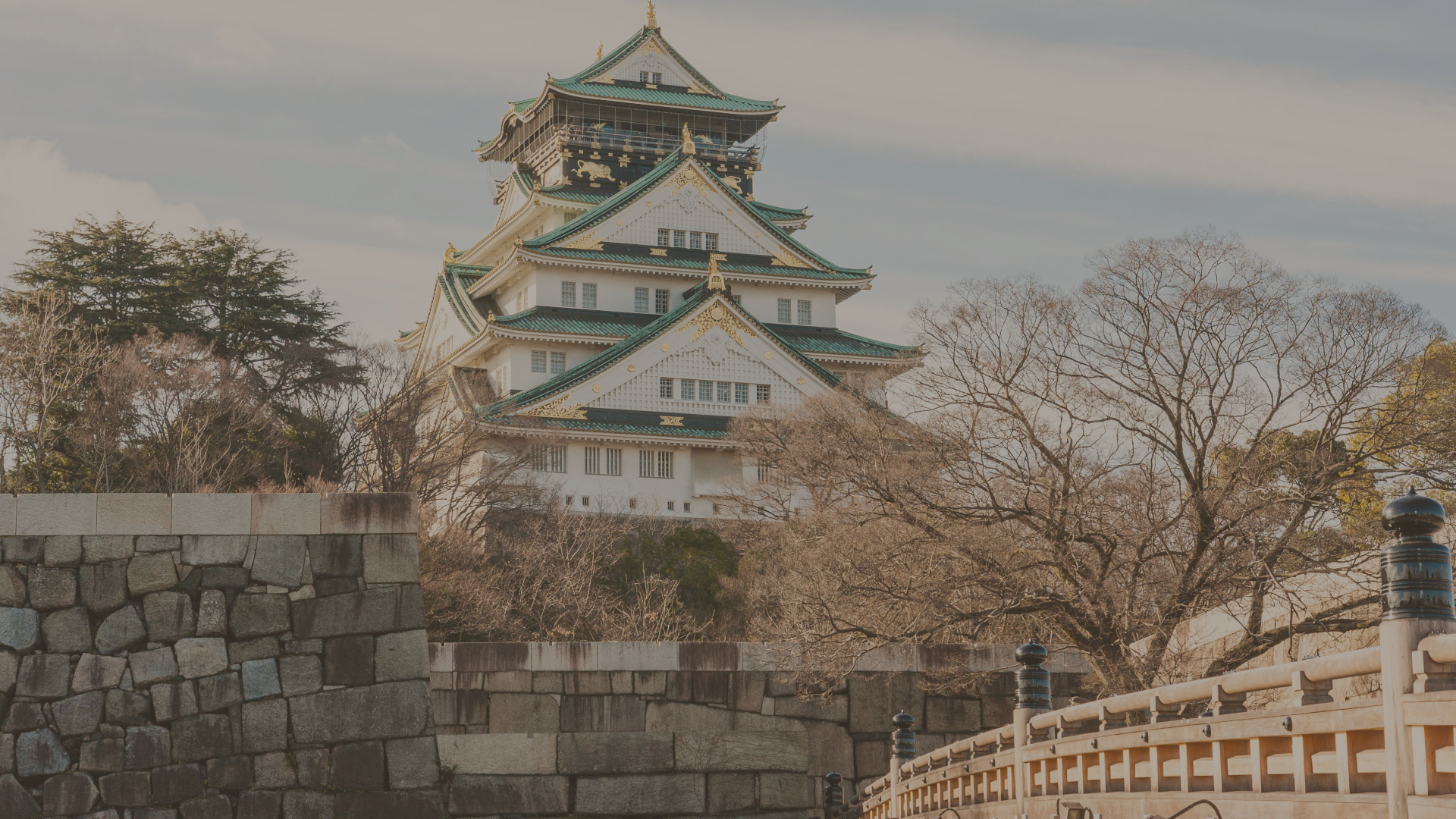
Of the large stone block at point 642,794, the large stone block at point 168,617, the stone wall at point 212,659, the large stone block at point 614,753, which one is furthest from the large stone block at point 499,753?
the large stone block at point 168,617

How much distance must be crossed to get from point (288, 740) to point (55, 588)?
2.22 m

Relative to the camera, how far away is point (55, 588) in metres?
12.1

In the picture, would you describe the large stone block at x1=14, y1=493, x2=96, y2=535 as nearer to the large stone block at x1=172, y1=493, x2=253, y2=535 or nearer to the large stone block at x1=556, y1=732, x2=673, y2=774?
the large stone block at x1=172, y1=493, x2=253, y2=535

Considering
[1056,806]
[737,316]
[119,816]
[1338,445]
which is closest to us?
[1056,806]

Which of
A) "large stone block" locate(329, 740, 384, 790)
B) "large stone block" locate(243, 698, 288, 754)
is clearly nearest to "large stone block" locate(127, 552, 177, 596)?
"large stone block" locate(243, 698, 288, 754)

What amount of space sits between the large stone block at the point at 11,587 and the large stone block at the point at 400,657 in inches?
110

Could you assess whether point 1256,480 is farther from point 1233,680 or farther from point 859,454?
point 1233,680

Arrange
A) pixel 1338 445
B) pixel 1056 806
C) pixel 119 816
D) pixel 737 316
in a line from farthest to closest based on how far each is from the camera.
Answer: pixel 737 316 < pixel 1338 445 < pixel 119 816 < pixel 1056 806

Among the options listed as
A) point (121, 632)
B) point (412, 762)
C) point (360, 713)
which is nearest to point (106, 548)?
point (121, 632)

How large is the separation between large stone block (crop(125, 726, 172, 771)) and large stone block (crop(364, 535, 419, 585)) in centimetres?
203

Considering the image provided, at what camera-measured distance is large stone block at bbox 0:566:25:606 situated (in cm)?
1199

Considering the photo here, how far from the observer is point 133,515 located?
1229 cm

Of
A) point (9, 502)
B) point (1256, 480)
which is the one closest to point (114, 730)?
point (9, 502)

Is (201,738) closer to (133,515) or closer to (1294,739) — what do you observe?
(133,515)
